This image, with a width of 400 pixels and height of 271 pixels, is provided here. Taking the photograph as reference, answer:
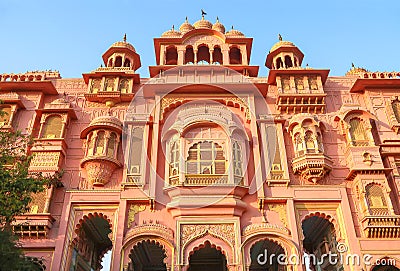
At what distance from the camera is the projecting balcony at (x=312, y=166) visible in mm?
14562

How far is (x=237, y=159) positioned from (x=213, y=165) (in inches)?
39.0

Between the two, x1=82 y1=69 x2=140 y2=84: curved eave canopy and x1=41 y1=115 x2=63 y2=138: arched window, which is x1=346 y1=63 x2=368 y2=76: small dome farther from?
x1=41 y1=115 x2=63 y2=138: arched window

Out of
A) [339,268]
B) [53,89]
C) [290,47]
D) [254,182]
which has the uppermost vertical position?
[290,47]

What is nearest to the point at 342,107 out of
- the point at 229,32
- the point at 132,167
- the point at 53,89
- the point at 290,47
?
the point at 290,47

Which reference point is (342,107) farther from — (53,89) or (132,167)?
(53,89)

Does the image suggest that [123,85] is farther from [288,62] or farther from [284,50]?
[288,62]

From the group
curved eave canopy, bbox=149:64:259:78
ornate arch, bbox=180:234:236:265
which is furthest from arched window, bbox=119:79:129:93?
ornate arch, bbox=180:234:236:265

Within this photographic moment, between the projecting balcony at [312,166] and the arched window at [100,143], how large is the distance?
24.8ft

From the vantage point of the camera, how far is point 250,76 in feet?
60.1

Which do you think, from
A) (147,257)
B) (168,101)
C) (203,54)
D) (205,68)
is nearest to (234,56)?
(203,54)

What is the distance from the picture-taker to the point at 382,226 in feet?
43.4

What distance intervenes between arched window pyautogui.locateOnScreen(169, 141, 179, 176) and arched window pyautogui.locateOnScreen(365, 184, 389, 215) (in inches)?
277

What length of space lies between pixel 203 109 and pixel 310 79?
5228mm

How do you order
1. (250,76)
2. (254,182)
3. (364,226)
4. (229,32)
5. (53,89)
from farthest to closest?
(229,32), (250,76), (53,89), (254,182), (364,226)
